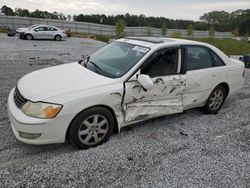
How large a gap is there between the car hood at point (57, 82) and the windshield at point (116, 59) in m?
0.16

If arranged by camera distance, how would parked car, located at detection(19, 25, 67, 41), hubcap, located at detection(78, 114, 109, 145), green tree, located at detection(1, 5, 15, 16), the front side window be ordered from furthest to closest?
1. green tree, located at detection(1, 5, 15, 16)
2. parked car, located at detection(19, 25, 67, 41)
3. the front side window
4. hubcap, located at detection(78, 114, 109, 145)

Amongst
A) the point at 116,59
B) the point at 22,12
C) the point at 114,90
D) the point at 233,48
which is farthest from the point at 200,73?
the point at 22,12

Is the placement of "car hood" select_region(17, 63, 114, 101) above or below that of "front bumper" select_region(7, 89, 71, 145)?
above

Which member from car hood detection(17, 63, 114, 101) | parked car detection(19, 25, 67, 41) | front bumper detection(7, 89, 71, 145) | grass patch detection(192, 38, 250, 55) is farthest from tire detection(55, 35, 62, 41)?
front bumper detection(7, 89, 71, 145)

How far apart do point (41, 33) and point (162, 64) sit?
1872 cm

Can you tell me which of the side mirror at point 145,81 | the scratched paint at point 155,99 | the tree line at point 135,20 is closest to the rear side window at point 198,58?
the scratched paint at point 155,99

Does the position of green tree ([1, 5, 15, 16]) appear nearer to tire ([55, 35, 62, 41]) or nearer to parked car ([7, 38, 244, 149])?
tire ([55, 35, 62, 41])

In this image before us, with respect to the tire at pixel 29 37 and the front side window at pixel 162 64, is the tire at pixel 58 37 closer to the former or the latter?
the tire at pixel 29 37

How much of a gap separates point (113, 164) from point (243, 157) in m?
1.80

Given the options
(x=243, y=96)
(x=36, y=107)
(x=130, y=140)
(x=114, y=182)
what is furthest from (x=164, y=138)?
A: (x=243, y=96)

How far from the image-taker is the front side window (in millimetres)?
3498

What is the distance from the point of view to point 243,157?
10.4 ft

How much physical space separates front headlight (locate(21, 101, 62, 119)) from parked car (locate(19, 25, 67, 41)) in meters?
18.6

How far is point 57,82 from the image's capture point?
3.20m
